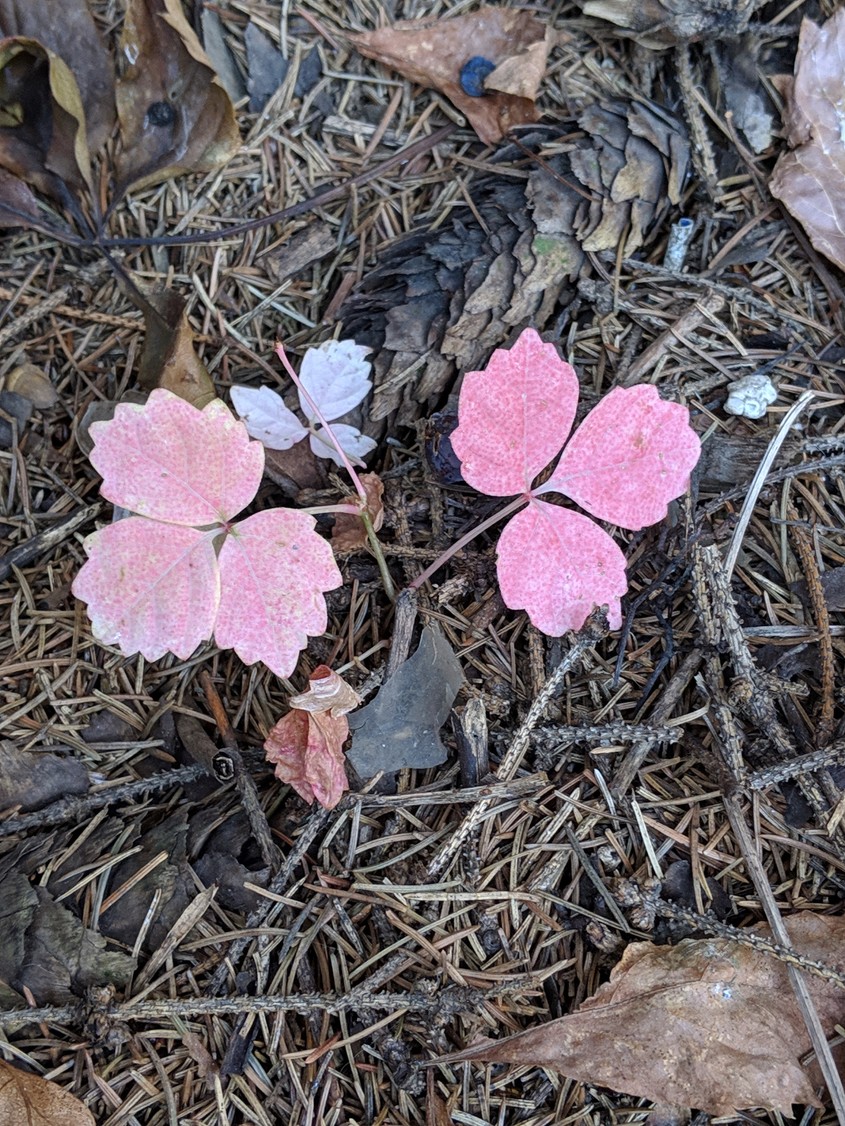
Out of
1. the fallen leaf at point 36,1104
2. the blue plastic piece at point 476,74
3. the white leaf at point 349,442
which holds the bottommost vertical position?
the fallen leaf at point 36,1104

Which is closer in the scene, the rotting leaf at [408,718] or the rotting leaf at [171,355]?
the rotting leaf at [408,718]

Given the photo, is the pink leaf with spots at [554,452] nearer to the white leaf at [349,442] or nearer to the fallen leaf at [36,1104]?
the white leaf at [349,442]

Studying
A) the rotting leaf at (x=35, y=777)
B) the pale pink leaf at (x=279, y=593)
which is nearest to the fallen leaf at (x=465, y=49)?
the pale pink leaf at (x=279, y=593)

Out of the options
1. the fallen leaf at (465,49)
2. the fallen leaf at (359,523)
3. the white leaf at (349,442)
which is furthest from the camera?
the fallen leaf at (465,49)

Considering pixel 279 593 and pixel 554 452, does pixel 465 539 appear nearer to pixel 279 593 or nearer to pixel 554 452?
pixel 554 452

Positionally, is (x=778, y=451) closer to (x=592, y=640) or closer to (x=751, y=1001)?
(x=592, y=640)

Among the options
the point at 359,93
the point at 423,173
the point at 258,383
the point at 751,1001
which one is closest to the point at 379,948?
the point at 751,1001

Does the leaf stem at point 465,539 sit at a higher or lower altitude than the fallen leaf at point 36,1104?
higher
